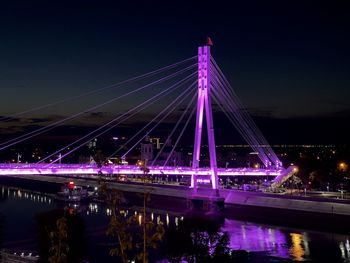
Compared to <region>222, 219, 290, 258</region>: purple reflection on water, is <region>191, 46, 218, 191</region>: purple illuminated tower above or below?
above

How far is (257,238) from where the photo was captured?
2202 cm

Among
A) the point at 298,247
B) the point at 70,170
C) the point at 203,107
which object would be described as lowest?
the point at 298,247

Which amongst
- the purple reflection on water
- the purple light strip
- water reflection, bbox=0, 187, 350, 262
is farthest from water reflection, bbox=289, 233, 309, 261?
the purple light strip

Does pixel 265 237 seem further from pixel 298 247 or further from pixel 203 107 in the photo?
pixel 203 107

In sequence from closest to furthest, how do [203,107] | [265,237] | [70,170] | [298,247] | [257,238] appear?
[298,247] → [257,238] → [265,237] → [70,170] → [203,107]

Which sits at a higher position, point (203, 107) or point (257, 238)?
point (203, 107)

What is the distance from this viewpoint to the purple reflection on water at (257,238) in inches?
764

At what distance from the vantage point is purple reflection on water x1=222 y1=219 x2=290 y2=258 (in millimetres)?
19406

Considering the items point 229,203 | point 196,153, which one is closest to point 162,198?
point 229,203

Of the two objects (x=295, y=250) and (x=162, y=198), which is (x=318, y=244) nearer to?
(x=295, y=250)

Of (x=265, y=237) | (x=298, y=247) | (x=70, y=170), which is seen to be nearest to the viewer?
(x=298, y=247)

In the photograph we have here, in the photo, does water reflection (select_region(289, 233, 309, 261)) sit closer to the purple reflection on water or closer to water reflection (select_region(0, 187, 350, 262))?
water reflection (select_region(0, 187, 350, 262))

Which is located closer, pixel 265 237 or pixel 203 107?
pixel 265 237

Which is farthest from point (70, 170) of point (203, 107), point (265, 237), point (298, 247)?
point (298, 247)
